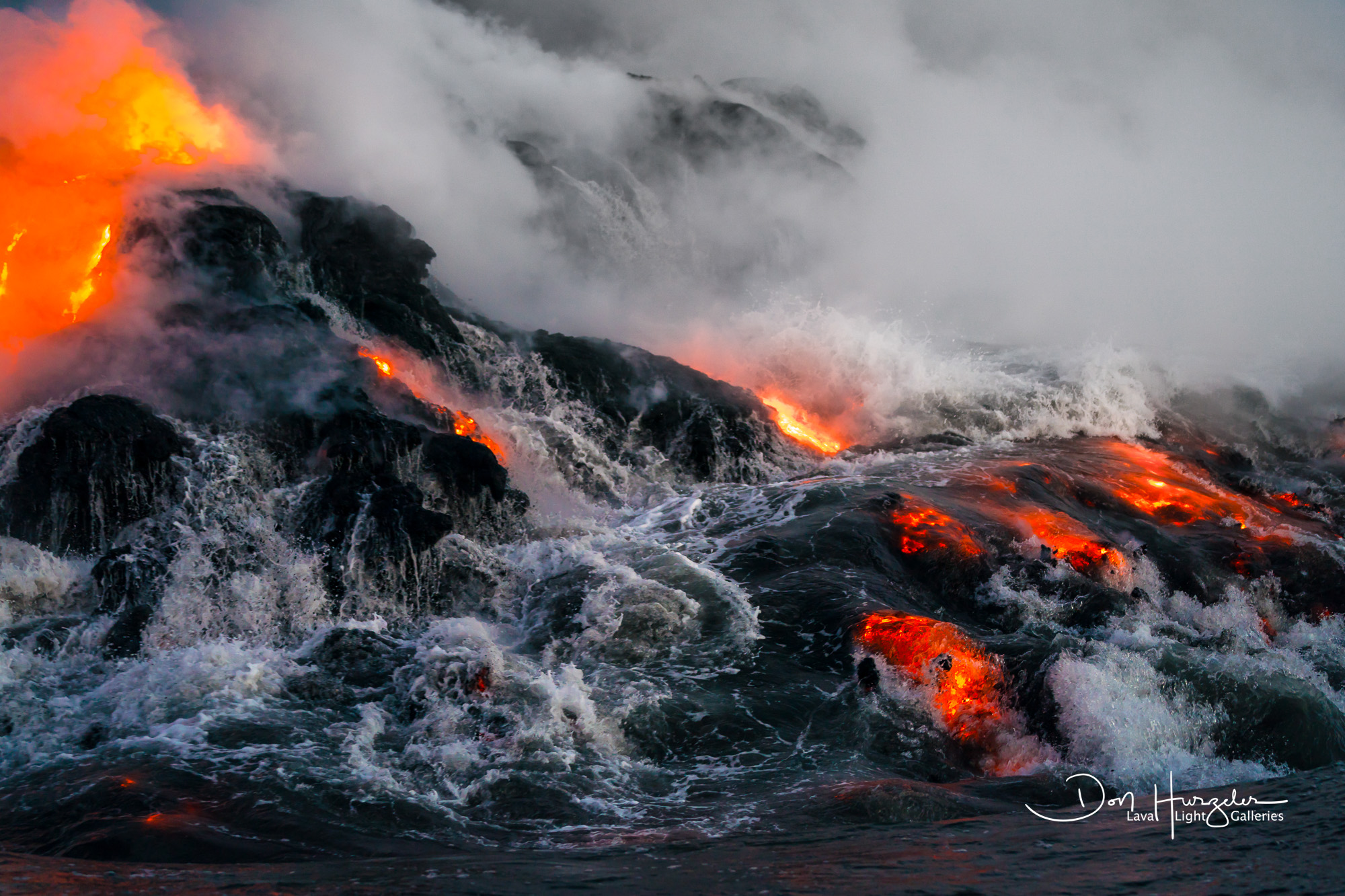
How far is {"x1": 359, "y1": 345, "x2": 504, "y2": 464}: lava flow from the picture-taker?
15.5 metres

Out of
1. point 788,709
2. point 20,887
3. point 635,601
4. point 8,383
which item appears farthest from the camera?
point 8,383

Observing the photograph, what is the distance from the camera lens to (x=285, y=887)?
15.3ft

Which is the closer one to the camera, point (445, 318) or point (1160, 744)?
point (1160, 744)

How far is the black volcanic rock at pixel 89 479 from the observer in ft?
36.1

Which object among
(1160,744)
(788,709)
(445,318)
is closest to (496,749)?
(788,709)

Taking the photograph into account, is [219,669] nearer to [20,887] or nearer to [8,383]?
[20,887]

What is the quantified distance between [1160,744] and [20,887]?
870 centimetres

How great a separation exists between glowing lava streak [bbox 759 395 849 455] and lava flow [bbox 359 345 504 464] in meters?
6.95

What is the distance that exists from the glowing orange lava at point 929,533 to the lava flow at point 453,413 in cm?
683

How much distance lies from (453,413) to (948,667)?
966cm

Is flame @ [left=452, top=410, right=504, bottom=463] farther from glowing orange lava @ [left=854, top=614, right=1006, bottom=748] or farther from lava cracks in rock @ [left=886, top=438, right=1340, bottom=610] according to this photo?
glowing orange lava @ [left=854, top=614, right=1006, bottom=748]
